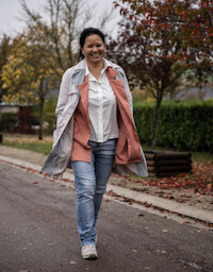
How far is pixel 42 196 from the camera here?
7.49 metres

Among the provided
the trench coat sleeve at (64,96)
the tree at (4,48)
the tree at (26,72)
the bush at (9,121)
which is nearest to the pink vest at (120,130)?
the trench coat sleeve at (64,96)

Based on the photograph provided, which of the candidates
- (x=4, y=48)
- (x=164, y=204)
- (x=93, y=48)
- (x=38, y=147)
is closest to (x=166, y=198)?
(x=164, y=204)

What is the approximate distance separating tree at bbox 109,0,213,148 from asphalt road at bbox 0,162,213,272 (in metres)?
3.81

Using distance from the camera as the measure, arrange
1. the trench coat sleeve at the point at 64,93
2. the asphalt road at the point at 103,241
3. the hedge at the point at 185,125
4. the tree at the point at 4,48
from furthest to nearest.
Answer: the tree at the point at 4,48 → the hedge at the point at 185,125 → the trench coat sleeve at the point at 64,93 → the asphalt road at the point at 103,241

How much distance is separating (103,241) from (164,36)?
6239mm

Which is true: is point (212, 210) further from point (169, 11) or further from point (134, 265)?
point (169, 11)

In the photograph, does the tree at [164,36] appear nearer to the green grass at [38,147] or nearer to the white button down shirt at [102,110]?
the white button down shirt at [102,110]

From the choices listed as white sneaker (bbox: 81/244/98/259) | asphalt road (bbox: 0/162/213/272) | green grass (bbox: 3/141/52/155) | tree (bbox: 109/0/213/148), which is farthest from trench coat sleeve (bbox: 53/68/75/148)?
green grass (bbox: 3/141/52/155)

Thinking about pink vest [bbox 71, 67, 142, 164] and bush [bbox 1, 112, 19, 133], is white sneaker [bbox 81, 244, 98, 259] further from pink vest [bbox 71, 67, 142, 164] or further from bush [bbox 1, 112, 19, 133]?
bush [bbox 1, 112, 19, 133]

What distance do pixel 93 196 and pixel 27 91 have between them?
19620 millimetres

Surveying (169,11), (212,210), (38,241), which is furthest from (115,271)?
(169,11)

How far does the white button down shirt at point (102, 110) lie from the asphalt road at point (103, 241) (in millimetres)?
1148

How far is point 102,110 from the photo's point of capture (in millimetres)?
4082

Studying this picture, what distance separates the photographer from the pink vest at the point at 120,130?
4.00 metres
